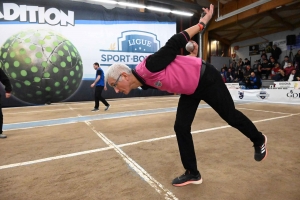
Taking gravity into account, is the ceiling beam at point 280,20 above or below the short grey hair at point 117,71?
above

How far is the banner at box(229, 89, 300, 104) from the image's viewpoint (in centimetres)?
800

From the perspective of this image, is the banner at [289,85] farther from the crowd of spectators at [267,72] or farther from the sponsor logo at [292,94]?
the crowd of spectators at [267,72]

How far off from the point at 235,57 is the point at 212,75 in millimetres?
19936

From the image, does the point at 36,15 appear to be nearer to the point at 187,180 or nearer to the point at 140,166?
the point at 140,166

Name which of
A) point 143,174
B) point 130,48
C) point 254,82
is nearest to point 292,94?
point 254,82

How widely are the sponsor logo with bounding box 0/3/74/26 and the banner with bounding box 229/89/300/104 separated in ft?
30.8

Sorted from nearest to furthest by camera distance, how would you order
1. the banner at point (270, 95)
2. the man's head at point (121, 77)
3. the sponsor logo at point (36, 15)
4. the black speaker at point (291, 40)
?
the man's head at point (121, 77) → the banner at point (270, 95) → the sponsor logo at point (36, 15) → the black speaker at point (291, 40)

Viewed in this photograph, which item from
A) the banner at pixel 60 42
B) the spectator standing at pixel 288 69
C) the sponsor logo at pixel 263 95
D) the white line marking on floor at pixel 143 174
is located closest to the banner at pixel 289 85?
the sponsor logo at pixel 263 95

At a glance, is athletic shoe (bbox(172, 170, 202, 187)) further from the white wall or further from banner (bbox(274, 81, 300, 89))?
the white wall

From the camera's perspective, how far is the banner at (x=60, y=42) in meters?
9.40

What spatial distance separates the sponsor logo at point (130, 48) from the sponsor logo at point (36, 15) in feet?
8.00

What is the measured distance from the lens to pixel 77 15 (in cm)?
1110

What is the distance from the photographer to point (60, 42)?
33.3 ft

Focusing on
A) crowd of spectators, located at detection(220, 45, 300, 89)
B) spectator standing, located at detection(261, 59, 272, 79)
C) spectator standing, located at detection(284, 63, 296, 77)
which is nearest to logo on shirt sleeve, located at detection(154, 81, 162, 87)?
crowd of spectators, located at detection(220, 45, 300, 89)
